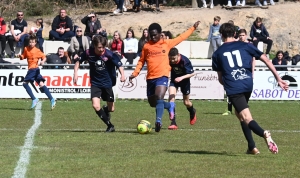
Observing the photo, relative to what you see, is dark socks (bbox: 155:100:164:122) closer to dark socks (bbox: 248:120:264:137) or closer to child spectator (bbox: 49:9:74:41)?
dark socks (bbox: 248:120:264:137)

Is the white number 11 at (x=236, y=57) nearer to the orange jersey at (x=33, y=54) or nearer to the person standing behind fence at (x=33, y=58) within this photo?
the person standing behind fence at (x=33, y=58)

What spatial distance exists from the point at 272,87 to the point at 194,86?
7.88 feet

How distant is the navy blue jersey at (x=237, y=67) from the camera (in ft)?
32.6

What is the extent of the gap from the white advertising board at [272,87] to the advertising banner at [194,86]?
1.16 metres

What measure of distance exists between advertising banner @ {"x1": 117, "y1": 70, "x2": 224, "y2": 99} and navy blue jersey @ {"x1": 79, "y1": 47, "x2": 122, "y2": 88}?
9409 mm

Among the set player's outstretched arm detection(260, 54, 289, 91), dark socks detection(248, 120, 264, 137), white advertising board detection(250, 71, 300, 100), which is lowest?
white advertising board detection(250, 71, 300, 100)

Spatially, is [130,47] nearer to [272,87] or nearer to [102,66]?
[272,87]

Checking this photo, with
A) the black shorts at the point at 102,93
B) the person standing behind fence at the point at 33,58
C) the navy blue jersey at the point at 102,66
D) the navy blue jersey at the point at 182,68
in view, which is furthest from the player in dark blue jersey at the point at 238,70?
the person standing behind fence at the point at 33,58

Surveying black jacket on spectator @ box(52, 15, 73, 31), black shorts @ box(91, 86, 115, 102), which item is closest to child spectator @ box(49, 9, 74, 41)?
black jacket on spectator @ box(52, 15, 73, 31)

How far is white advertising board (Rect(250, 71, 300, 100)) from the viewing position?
75.0 feet

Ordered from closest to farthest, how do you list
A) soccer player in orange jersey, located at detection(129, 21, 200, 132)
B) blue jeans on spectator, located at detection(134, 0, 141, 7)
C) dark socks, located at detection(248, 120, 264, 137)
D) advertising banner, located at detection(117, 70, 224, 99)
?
dark socks, located at detection(248, 120, 264, 137), soccer player in orange jersey, located at detection(129, 21, 200, 132), advertising banner, located at detection(117, 70, 224, 99), blue jeans on spectator, located at detection(134, 0, 141, 7)

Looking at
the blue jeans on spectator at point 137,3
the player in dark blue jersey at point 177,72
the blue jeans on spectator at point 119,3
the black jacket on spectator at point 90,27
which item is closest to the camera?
the player in dark blue jersey at point 177,72

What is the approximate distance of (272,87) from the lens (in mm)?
23062

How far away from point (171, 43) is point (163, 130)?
168cm
